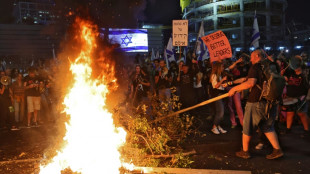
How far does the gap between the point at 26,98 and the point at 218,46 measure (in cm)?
639

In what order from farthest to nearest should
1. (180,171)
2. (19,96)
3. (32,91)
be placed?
(19,96) → (32,91) → (180,171)

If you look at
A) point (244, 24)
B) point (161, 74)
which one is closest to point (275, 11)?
point (244, 24)

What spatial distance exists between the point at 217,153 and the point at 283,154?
1.22 metres

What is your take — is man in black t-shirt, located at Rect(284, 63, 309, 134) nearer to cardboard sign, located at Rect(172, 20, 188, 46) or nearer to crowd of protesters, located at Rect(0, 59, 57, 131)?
cardboard sign, located at Rect(172, 20, 188, 46)

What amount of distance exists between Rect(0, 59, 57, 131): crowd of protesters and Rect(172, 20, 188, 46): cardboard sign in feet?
15.1

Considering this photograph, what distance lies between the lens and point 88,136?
468 cm

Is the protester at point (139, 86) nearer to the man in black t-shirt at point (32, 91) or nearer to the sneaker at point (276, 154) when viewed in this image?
the man in black t-shirt at point (32, 91)

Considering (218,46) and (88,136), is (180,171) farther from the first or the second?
(218,46)

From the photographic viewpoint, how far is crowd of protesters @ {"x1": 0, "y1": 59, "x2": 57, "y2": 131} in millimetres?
8766

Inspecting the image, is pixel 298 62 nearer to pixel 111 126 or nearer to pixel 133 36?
pixel 111 126

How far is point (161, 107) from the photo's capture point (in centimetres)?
618

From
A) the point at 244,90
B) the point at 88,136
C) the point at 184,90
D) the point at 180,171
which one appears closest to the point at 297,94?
the point at 244,90

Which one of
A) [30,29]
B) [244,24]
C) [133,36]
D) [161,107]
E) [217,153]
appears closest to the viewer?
[217,153]

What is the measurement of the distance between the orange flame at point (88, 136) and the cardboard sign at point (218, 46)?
3170 millimetres
